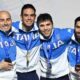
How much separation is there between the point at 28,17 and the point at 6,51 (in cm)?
38

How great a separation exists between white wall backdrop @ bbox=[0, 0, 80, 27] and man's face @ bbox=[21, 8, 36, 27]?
5.08 feet

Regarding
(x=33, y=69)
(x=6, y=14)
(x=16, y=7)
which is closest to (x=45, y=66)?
(x=33, y=69)

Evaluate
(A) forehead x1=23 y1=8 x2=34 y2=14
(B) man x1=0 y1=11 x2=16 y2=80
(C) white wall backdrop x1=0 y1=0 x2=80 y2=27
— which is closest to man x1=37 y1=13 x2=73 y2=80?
(A) forehead x1=23 y1=8 x2=34 y2=14

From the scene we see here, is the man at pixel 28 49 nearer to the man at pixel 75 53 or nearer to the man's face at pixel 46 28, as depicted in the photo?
the man's face at pixel 46 28

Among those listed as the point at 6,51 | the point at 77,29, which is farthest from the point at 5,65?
the point at 77,29

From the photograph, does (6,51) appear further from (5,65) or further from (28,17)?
(28,17)

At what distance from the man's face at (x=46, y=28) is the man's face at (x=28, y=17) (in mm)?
91

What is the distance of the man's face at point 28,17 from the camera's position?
3225 millimetres

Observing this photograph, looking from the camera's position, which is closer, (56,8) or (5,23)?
(5,23)

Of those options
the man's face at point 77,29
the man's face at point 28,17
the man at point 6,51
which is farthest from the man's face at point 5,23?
the man's face at point 77,29

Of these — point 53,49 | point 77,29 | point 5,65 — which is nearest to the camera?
point 5,65

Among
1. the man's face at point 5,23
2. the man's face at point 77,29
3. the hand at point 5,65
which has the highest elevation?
the man's face at point 5,23

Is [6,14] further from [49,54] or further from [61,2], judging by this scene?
[61,2]

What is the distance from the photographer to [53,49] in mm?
3291
